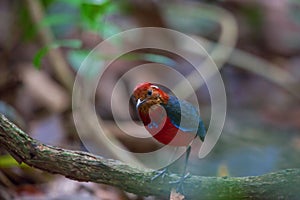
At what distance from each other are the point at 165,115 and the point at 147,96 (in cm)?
9

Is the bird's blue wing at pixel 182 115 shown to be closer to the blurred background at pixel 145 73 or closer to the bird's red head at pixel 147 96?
the bird's red head at pixel 147 96

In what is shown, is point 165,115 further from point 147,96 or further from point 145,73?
point 145,73

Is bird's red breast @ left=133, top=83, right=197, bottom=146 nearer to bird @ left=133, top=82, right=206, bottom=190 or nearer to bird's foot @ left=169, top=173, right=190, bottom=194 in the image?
bird @ left=133, top=82, right=206, bottom=190

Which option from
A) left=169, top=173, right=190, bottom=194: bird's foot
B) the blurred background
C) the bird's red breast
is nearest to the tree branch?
left=169, top=173, right=190, bottom=194: bird's foot

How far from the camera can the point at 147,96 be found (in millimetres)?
1744

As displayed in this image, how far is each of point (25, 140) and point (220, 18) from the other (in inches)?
160

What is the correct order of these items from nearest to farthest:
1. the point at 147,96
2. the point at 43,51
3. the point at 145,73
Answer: the point at 147,96 < the point at 43,51 < the point at 145,73

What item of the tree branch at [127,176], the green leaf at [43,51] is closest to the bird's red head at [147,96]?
the tree branch at [127,176]

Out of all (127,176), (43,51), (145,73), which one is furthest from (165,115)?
(145,73)

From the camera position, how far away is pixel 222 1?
6188 mm

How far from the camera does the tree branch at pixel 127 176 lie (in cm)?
171

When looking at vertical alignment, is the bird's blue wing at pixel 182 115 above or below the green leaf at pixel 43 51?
below

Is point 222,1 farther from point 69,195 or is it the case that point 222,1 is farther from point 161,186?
point 161,186

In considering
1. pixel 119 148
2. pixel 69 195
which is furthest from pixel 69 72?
pixel 69 195
